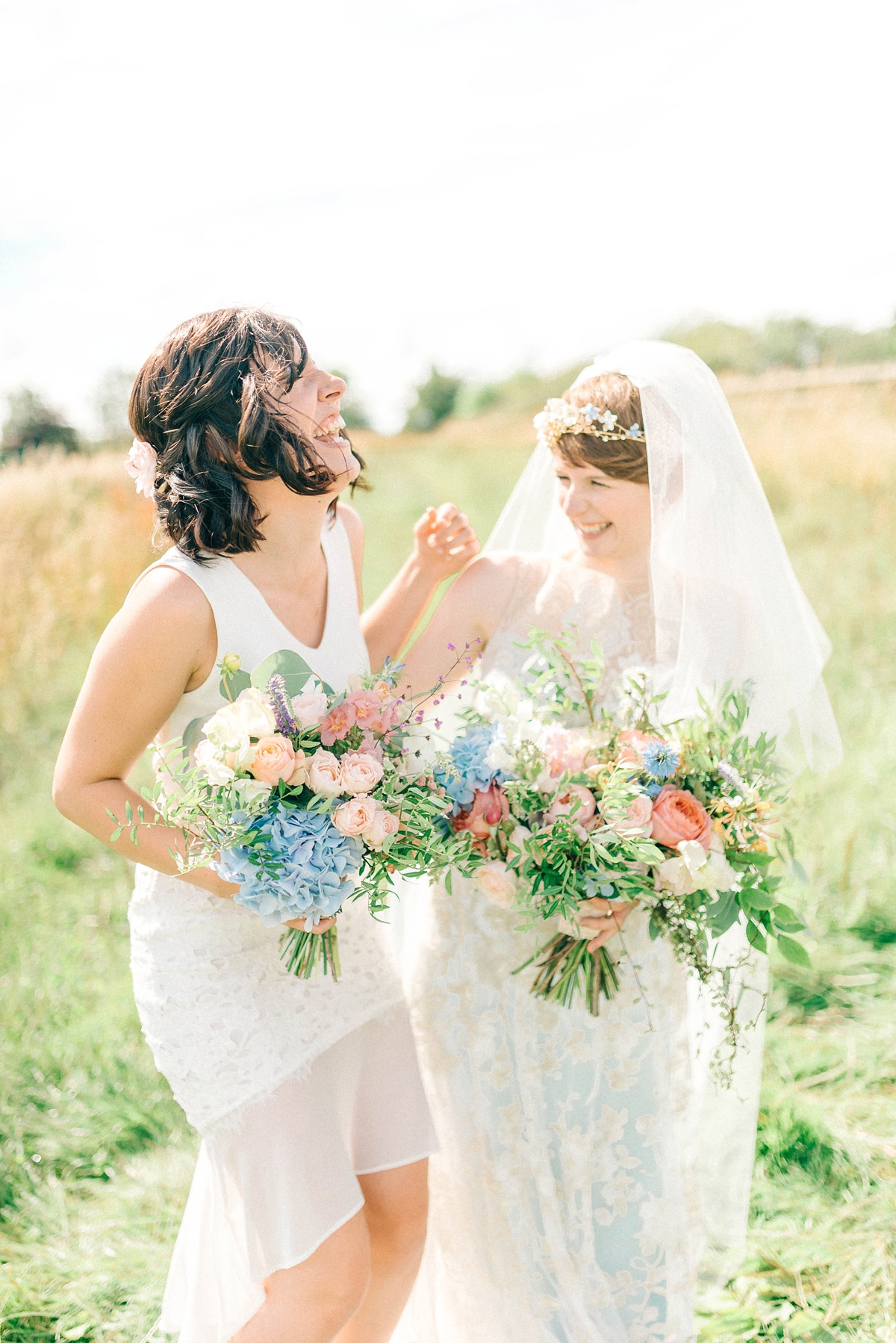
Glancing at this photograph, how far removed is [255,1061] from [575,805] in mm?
831

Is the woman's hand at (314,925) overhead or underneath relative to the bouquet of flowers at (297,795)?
underneath

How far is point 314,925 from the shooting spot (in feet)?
6.07

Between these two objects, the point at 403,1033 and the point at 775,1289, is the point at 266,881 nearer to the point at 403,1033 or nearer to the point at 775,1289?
the point at 403,1033

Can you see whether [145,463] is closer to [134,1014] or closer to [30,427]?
[134,1014]

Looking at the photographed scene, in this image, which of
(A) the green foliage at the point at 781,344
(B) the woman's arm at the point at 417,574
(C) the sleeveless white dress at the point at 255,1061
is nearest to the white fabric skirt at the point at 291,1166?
(C) the sleeveless white dress at the point at 255,1061

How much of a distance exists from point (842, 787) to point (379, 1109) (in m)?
3.96

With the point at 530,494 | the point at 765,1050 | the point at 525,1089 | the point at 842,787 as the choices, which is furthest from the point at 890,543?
the point at 525,1089

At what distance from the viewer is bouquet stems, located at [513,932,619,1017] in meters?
2.22

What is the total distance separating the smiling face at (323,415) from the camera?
198cm

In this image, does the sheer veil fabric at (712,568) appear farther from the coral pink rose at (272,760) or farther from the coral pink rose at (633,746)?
the coral pink rose at (272,760)

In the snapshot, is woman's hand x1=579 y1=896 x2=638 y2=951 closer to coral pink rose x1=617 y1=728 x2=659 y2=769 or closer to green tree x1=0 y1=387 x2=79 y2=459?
coral pink rose x1=617 y1=728 x2=659 y2=769
